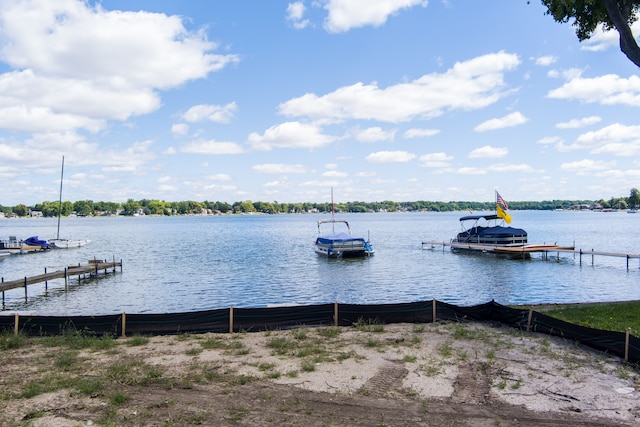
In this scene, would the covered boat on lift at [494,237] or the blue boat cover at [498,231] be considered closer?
the covered boat on lift at [494,237]

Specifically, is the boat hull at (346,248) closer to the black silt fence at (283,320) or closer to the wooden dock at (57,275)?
the wooden dock at (57,275)

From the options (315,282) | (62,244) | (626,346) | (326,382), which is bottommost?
(315,282)

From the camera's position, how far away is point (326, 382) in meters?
12.3

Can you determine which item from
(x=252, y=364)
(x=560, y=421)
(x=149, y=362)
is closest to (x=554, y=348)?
(x=560, y=421)

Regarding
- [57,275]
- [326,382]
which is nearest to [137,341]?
[326,382]

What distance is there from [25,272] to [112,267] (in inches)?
337

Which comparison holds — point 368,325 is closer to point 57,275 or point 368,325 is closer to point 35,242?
point 57,275

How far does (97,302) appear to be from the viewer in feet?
110

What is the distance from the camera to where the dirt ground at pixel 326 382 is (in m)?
10.1

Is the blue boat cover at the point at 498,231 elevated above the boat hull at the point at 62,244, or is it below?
above

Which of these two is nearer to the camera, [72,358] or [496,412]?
[496,412]

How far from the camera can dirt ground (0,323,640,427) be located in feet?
33.2

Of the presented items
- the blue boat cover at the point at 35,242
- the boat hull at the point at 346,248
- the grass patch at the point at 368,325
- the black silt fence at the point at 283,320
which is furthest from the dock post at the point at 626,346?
the blue boat cover at the point at 35,242

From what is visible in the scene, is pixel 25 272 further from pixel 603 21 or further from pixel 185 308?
A: pixel 603 21
